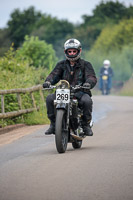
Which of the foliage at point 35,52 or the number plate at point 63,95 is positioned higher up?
the foliage at point 35,52

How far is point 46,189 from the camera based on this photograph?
6.58 meters

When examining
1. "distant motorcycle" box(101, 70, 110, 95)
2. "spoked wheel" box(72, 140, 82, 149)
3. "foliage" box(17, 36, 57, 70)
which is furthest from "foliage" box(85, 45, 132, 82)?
"spoked wheel" box(72, 140, 82, 149)

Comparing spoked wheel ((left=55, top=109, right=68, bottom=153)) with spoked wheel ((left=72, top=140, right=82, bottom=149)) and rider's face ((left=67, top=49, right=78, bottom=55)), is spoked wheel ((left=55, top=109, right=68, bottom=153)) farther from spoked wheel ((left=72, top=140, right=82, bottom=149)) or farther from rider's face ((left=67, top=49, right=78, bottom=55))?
rider's face ((left=67, top=49, right=78, bottom=55))

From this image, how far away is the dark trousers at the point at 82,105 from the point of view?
9.98 meters

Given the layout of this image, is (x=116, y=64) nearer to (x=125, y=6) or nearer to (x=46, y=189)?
(x=46, y=189)

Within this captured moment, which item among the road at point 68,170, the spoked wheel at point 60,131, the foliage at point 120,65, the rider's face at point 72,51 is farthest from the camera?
the foliage at point 120,65

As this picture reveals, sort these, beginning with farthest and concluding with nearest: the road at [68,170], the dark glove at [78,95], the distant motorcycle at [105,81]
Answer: the distant motorcycle at [105,81]
the dark glove at [78,95]
the road at [68,170]

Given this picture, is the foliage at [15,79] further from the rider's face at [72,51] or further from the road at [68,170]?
the rider's face at [72,51]

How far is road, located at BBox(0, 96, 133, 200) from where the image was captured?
20.9 ft

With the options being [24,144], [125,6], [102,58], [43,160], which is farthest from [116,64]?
[125,6]

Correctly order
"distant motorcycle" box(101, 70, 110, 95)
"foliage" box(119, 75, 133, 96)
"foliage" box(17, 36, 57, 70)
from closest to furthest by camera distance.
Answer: "foliage" box(17, 36, 57, 70) < "foliage" box(119, 75, 133, 96) < "distant motorcycle" box(101, 70, 110, 95)

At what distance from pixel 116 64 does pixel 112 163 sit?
3757 cm

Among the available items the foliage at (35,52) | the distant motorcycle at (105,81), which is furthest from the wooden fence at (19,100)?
the distant motorcycle at (105,81)

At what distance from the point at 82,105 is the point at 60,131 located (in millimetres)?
1058
